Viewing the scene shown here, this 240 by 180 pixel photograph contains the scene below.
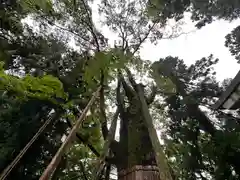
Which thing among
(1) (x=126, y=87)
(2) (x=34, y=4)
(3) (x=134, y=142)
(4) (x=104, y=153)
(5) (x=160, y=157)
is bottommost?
(5) (x=160, y=157)

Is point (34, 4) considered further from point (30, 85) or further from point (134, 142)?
point (134, 142)

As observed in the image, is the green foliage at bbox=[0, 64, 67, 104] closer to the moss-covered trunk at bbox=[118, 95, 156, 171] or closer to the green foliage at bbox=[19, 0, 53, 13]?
the moss-covered trunk at bbox=[118, 95, 156, 171]

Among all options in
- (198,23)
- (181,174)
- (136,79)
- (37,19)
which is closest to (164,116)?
(136,79)

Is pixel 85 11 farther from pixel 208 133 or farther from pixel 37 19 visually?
pixel 208 133

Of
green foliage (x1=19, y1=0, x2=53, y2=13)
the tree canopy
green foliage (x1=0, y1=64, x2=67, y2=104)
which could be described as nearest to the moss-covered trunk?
the tree canopy

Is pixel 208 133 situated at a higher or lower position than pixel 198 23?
lower

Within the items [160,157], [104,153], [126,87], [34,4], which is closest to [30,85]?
[160,157]

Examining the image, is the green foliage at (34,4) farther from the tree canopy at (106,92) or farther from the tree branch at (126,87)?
the tree branch at (126,87)

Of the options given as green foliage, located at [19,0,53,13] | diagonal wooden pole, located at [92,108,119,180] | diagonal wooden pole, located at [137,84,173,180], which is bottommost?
diagonal wooden pole, located at [137,84,173,180]

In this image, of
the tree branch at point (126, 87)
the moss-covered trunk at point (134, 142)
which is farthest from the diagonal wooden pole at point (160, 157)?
the tree branch at point (126, 87)

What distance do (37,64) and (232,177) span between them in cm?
497

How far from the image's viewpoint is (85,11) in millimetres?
7141

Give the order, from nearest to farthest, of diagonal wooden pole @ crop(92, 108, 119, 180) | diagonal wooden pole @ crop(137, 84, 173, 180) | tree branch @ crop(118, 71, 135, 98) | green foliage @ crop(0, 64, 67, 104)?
diagonal wooden pole @ crop(137, 84, 173, 180), green foliage @ crop(0, 64, 67, 104), diagonal wooden pole @ crop(92, 108, 119, 180), tree branch @ crop(118, 71, 135, 98)

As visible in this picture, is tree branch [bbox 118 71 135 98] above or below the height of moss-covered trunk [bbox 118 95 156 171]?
above
